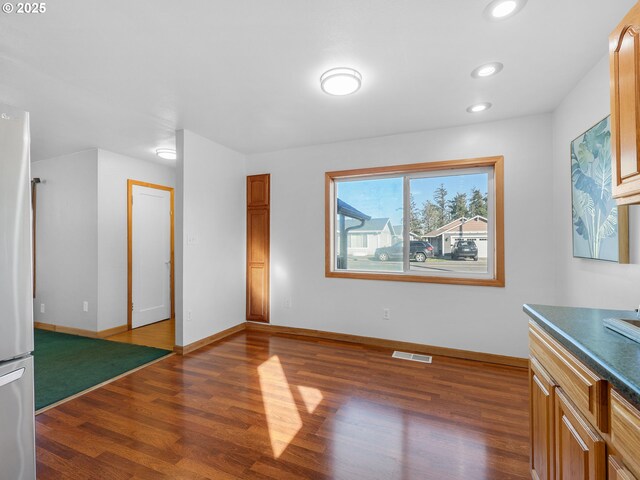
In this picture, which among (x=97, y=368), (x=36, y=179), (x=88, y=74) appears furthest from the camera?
(x=36, y=179)

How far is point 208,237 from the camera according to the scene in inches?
152

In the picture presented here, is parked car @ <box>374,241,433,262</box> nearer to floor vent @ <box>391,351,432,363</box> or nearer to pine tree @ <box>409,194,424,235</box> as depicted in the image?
pine tree @ <box>409,194,424,235</box>

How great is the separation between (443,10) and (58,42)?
91.5 inches

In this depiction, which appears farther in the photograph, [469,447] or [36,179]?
[36,179]

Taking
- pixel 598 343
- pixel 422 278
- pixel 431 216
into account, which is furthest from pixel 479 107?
pixel 598 343

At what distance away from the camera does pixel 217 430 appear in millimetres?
2062

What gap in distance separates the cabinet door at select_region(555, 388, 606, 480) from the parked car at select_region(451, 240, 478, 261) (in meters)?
2.31

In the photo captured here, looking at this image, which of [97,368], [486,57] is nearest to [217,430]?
[97,368]

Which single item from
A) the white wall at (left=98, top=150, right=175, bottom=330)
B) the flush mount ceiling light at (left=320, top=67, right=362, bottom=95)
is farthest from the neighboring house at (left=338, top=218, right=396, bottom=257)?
the white wall at (left=98, top=150, right=175, bottom=330)

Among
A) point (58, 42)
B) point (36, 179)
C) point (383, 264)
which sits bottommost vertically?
point (383, 264)

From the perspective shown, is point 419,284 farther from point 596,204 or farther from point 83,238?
point 83,238

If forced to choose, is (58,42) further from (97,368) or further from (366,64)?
(97,368)

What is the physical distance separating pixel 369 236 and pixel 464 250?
3.65ft

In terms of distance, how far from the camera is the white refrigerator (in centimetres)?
133
